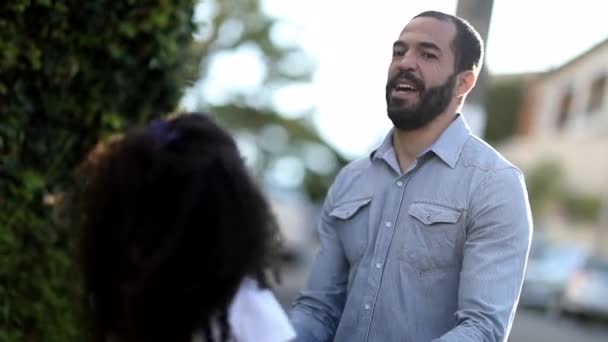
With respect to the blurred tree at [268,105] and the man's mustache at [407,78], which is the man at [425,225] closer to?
the man's mustache at [407,78]

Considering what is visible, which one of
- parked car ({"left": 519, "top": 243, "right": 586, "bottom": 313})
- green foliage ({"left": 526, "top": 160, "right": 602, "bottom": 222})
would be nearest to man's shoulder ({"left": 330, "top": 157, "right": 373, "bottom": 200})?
parked car ({"left": 519, "top": 243, "right": 586, "bottom": 313})

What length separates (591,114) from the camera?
114ft

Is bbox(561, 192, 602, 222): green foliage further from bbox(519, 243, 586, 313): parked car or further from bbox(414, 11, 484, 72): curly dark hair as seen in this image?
bbox(414, 11, 484, 72): curly dark hair

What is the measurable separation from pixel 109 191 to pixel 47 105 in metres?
2.12

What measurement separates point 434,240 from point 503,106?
136 feet

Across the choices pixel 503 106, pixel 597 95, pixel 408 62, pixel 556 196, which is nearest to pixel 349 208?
pixel 408 62

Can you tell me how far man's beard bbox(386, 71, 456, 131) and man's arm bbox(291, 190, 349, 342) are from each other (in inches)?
17.8

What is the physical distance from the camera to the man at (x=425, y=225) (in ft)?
9.60

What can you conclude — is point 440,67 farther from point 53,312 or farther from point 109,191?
point 53,312

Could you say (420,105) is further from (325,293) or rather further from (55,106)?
(55,106)

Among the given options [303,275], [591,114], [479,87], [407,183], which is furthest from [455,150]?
[591,114]

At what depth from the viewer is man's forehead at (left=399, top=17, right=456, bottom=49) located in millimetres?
3158

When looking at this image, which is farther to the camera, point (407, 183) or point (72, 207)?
point (407, 183)

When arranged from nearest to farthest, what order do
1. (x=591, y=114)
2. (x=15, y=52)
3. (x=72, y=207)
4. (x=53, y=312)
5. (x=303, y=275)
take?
(x=72, y=207) < (x=15, y=52) < (x=53, y=312) < (x=303, y=275) < (x=591, y=114)
